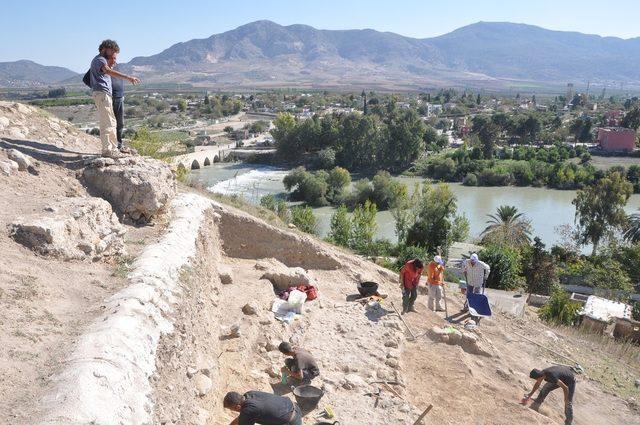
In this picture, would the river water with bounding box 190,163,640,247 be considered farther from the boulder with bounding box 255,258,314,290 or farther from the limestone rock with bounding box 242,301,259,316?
the limestone rock with bounding box 242,301,259,316

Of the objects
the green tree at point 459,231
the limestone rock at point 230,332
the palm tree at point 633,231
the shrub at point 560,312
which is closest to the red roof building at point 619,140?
the palm tree at point 633,231

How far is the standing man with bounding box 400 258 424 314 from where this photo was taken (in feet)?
31.8

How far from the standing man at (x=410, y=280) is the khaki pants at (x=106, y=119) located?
17.1ft

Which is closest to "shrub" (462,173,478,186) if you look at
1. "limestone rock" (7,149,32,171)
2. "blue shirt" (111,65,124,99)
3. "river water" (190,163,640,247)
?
"river water" (190,163,640,247)

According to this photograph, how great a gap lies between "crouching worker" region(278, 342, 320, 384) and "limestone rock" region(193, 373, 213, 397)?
1.31 meters

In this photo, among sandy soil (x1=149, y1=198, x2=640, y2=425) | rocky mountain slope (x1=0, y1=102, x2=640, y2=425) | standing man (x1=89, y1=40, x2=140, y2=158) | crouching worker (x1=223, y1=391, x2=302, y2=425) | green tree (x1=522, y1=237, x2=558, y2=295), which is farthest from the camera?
green tree (x1=522, y1=237, x2=558, y2=295)

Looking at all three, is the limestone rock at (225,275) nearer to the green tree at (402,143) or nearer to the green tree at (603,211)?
the green tree at (603,211)

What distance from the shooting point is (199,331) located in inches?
236

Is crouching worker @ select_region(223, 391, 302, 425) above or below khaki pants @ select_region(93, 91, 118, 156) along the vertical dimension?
below

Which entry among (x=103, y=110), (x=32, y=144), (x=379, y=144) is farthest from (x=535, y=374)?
(x=379, y=144)

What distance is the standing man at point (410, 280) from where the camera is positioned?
9.68 metres

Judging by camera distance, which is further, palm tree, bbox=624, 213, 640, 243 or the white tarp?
palm tree, bbox=624, 213, 640, 243

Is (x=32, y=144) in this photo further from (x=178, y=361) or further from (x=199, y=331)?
(x=178, y=361)

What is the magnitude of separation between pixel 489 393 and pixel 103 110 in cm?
687
